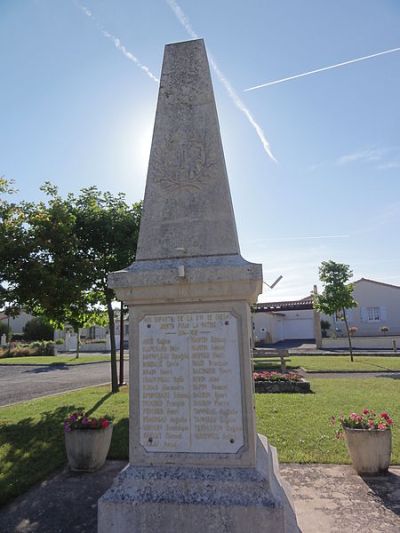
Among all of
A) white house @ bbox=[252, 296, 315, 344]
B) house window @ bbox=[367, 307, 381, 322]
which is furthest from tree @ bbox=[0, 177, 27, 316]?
house window @ bbox=[367, 307, 381, 322]

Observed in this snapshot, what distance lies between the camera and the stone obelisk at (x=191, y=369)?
295cm

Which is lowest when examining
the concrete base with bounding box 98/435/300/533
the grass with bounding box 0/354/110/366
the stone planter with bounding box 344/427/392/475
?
the grass with bounding box 0/354/110/366

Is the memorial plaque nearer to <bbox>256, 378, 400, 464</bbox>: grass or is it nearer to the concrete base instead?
the concrete base

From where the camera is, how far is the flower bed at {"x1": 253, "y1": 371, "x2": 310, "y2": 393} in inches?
490

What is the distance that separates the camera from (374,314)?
40562 millimetres

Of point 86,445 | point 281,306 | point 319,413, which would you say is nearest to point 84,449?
point 86,445

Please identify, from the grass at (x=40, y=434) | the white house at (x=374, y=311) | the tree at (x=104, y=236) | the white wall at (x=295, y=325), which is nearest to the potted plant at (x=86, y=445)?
the grass at (x=40, y=434)

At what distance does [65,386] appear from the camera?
1595 centimetres

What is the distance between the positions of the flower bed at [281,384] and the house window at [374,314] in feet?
102

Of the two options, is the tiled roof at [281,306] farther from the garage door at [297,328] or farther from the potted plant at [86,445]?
the potted plant at [86,445]

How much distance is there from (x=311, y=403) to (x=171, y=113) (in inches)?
347

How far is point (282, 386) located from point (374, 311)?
105 ft

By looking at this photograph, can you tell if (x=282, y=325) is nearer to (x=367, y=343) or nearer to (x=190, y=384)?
(x=367, y=343)

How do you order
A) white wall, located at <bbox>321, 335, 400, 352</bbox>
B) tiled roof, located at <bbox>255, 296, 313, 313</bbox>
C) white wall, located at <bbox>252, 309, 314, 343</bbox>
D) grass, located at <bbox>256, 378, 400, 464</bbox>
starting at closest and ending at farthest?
grass, located at <bbox>256, 378, 400, 464</bbox>, white wall, located at <bbox>321, 335, 400, 352</bbox>, tiled roof, located at <bbox>255, 296, 313, 313</bbox>, white wall, located at <bbox>252, 309, 314, 343</bbox>
